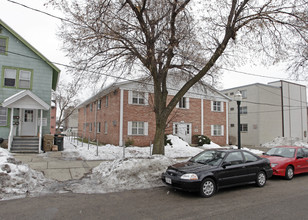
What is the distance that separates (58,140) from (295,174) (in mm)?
13992

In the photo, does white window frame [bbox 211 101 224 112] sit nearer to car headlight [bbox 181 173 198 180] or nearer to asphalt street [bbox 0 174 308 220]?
asphalt street [bbox 0 174 308 220]

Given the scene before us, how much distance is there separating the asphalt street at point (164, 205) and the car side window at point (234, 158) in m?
0.90

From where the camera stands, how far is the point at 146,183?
7770mm

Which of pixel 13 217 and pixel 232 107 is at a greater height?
pixel 232 107

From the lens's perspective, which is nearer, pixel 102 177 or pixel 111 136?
pixel 102 177

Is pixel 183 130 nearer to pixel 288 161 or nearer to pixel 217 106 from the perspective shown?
pixel 217 106

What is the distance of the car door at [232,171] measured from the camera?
6816 mm

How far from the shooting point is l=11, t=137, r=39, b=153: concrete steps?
14.2 meters

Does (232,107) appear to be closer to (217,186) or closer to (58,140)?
(58,140)

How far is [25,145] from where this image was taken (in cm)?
1457

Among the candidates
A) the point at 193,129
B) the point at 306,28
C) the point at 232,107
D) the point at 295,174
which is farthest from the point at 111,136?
the point at 232,107

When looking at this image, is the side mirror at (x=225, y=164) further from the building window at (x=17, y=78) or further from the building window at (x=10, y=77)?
the building window at (x=10, y=77)

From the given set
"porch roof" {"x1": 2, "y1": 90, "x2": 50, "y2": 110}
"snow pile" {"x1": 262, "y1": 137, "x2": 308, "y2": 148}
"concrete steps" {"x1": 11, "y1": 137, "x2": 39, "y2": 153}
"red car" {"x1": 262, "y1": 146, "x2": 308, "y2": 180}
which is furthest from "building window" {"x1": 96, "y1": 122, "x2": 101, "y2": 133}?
"snow pile" {"x1": 262, "y1": 137, "x2": 308, "y2": 148}

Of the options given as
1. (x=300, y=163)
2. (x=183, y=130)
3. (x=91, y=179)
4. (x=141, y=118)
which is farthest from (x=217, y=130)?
(x=91, y=179)
